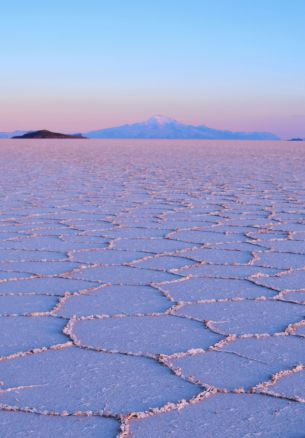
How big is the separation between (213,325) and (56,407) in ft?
1.91

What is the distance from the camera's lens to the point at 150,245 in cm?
295

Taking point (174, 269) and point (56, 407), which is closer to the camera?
point (56, 407)

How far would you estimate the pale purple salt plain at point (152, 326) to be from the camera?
1.28m

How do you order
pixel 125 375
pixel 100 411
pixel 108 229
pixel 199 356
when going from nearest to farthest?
pixel 100 411
pixel 125 375
pixel 199 356
pixel 108 229

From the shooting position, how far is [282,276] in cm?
238

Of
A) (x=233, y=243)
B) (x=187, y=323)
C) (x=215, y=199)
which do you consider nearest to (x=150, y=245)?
(x=233, y=243)

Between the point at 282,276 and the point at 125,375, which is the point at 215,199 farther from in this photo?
the point at 125,375

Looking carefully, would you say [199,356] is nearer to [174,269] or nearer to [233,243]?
[174,269]

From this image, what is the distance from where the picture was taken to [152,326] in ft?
5.90

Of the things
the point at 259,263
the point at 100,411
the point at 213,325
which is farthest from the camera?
the point at 259,263

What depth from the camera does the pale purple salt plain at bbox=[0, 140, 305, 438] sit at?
4.20ft

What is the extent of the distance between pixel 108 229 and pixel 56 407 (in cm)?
211

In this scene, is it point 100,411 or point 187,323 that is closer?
point 100,411

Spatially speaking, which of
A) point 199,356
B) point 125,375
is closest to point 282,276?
point 199,356
